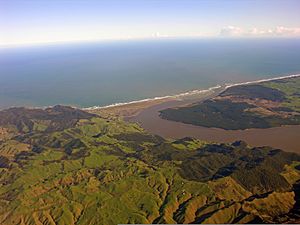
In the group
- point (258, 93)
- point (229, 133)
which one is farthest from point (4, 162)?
point (258, 93)

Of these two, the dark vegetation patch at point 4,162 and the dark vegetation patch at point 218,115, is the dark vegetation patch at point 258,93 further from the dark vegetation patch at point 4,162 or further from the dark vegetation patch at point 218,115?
the dark vegetation patch at point 4,162

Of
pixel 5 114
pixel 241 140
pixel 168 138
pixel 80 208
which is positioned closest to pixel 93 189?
pixel 80 208

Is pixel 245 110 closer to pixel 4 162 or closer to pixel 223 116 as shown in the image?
pixel 223 116

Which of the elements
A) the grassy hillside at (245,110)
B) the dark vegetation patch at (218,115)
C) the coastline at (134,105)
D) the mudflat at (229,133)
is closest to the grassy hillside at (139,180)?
the mudflat at (229,133)

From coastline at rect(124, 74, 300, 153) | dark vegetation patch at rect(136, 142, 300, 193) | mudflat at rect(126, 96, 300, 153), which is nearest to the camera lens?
dark vegetation patch at rect(136, 142, 300, 193)

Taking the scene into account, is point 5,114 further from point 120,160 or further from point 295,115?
point 295,115

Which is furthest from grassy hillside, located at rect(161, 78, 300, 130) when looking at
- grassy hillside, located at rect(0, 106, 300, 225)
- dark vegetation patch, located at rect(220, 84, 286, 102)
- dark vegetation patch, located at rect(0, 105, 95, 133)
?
dark vegetation patch, located at rect(0, 105, 95, 133)

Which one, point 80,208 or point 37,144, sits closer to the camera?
point 80,208

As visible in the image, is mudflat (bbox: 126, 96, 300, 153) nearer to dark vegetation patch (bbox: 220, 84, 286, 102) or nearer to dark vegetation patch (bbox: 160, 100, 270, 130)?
dark vegetation patch (bbox: 160, 100, 270, 130)
